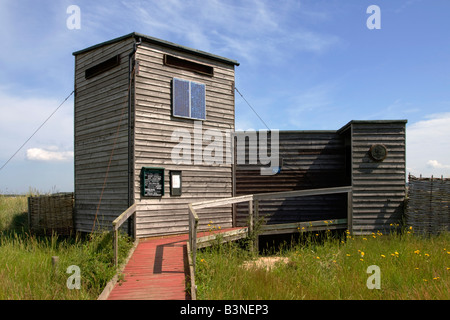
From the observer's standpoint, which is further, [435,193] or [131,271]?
[435,193]

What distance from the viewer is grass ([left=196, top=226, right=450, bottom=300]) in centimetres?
638

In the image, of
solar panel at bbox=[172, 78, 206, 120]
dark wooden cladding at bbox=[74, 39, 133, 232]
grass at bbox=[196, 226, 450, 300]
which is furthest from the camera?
solar panel at bbox=[172, 78, 206, 120]

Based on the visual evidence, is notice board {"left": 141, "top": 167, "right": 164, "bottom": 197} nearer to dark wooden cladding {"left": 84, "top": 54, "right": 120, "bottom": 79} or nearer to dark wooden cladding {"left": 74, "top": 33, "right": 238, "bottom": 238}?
dark wooden cladding {"left": 74, "top": 33, "right": 238, "bottom": 238}

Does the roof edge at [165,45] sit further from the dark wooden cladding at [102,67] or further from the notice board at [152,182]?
the notice board at [152,182]

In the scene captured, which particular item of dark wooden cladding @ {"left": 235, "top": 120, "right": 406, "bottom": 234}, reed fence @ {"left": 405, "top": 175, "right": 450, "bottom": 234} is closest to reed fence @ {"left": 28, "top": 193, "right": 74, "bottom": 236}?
dark wooden cladding @ {"left": 235, "top": 120, "right": 406, "bottom": 234}

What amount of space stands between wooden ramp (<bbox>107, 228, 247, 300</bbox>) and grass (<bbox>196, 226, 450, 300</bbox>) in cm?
43

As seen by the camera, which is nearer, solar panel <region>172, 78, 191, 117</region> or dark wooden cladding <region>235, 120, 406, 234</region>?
solar panel <region>172, 78, 191, 117</region>

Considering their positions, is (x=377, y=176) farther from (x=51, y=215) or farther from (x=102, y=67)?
(x=51, y=215)

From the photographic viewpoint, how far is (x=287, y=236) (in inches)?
529

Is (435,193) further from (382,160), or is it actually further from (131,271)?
(131,271)

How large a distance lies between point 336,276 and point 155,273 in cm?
385

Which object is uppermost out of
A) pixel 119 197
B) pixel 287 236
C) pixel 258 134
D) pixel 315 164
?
pixel 258 134

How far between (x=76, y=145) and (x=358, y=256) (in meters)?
10.6
